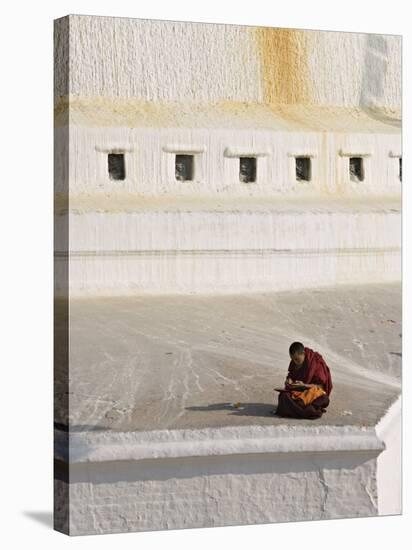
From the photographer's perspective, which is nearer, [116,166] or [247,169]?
[116,166]

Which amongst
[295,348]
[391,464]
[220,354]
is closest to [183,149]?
[220,354]

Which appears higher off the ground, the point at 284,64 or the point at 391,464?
→ the point at 284,64

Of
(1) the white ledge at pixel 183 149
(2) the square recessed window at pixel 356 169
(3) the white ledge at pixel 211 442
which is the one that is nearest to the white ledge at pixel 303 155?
(2) the square recessed window at pixel 356 169

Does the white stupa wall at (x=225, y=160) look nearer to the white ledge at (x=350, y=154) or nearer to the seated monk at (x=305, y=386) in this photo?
the white ledge at (x=350, y=154)

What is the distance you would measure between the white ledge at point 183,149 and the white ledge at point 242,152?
209 millimetres

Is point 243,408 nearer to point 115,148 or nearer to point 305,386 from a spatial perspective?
point 305,386

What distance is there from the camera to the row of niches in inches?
500

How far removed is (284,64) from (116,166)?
1557mm

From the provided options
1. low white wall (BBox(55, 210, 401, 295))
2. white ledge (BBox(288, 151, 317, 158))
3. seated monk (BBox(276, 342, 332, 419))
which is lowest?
seated monk (BBox(276, 342, 332, 419))

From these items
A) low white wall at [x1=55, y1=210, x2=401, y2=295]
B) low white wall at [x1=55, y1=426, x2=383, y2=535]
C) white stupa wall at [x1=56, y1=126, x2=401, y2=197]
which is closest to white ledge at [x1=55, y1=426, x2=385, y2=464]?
low white wall at [x1=55, y1=426, x2=383, y2=535]

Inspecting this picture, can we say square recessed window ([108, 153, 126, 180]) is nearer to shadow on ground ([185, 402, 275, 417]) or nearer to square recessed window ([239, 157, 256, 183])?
square recessed window ([239, 157, 256, 183])

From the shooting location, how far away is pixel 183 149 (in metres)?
12.9

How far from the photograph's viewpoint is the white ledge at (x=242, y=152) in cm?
1308

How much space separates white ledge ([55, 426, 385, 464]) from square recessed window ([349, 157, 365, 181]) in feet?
6.37
